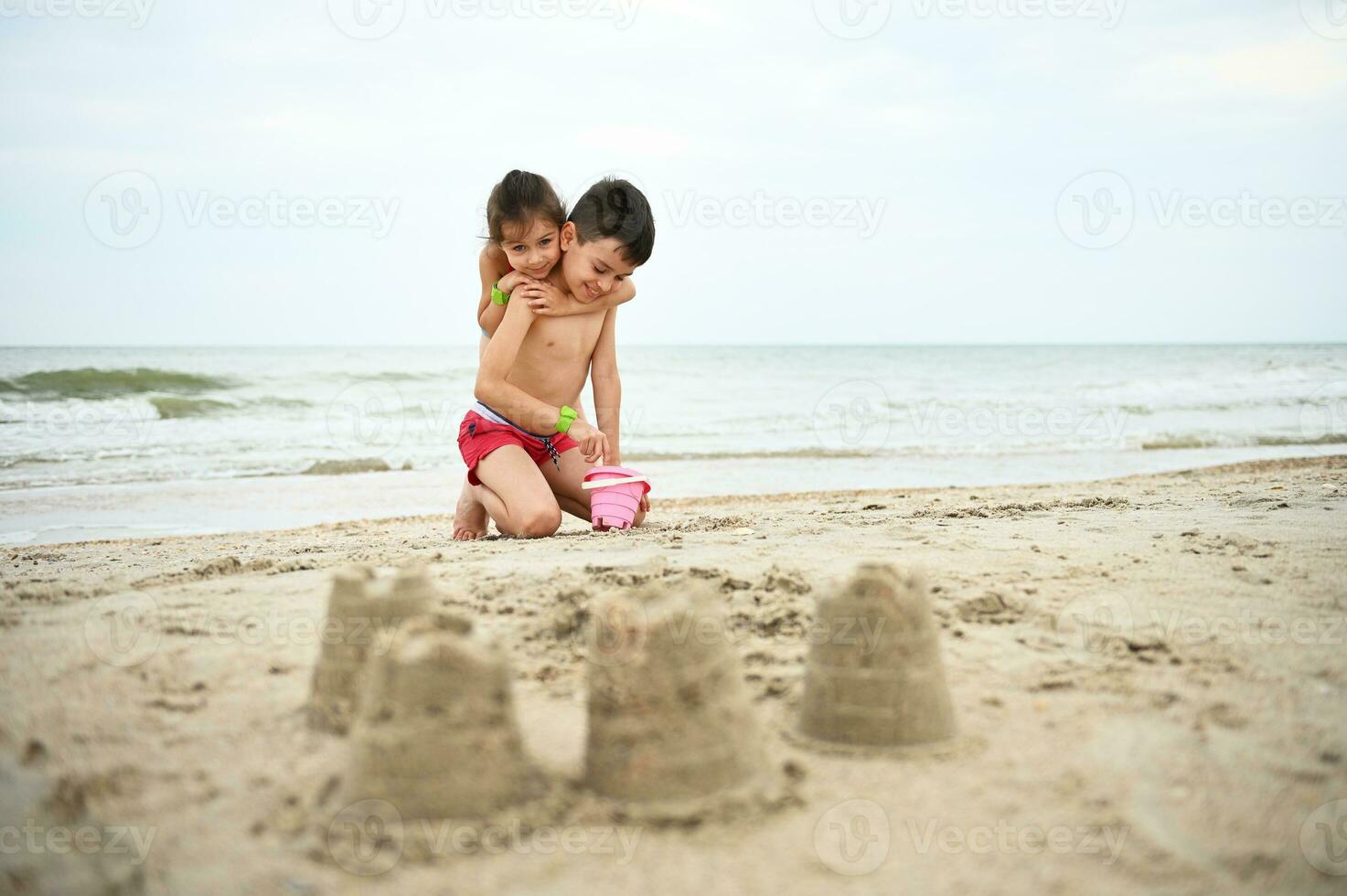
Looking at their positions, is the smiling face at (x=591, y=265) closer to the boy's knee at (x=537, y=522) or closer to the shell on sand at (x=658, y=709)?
the boy's knee at (x=537, y=522)

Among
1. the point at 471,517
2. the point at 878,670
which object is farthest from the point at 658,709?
the point at 471,517

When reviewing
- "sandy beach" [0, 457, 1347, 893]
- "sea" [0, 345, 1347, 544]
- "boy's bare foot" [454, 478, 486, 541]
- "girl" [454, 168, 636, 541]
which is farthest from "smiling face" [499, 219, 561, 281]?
"sea" [0, 345, 1347, 544]

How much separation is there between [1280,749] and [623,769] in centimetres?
139

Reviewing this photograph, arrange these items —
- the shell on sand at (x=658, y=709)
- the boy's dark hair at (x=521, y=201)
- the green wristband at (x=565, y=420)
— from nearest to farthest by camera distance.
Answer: the shell on sand at (x=658, y=709), the boy's dark hair at (x=521, y=201), the green wristband at (x=565, y=420)

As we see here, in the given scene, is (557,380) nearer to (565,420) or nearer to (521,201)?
(565,420)

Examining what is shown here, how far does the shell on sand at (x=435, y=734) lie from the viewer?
1.69 meters

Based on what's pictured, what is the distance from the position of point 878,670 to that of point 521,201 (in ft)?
8.88

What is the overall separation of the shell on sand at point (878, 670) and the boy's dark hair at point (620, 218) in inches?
92.9

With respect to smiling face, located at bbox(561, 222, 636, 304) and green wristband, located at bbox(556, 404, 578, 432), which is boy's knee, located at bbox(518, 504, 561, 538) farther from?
smiling face, located at bbox(561, 222, 636, 304)

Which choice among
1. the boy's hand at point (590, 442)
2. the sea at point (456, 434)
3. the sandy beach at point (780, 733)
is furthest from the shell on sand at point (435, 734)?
the sea at point (456, 434)

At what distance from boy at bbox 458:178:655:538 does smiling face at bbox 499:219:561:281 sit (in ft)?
0.20

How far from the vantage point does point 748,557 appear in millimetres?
3451

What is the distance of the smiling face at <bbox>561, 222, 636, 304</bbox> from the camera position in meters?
4.07

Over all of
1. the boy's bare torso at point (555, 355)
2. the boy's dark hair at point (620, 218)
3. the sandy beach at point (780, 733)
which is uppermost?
the boy's dark hair at point (620, 218)
